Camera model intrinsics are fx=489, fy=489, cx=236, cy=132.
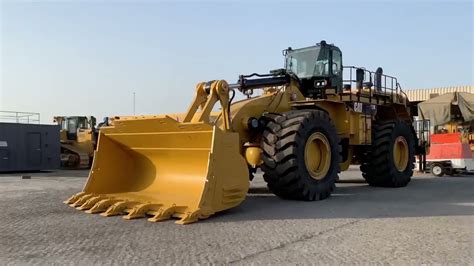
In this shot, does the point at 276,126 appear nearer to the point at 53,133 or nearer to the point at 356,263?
the point at 356,263

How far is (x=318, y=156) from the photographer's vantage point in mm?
9219

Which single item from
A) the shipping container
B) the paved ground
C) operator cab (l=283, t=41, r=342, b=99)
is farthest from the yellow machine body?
the shipping container

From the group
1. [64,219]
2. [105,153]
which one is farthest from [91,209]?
[105,153]

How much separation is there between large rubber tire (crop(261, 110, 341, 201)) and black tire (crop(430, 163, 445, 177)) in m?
9.61

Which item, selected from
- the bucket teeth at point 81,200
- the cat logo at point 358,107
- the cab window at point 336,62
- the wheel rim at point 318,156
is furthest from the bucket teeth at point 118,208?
the cat logo at point 358,107

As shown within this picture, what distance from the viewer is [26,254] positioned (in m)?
5.07

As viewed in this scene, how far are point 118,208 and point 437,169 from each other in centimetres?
1316

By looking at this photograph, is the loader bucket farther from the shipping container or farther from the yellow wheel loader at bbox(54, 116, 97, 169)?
the shipping container

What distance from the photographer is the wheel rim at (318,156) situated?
8836 mm

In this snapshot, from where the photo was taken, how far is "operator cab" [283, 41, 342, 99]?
10.7m

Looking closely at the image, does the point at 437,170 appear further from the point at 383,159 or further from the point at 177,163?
the point at 177,163

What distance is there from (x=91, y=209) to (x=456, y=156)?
13.6 metres

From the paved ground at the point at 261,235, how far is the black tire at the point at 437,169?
8535mm

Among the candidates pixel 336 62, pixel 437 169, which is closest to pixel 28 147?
pixel 336 62
